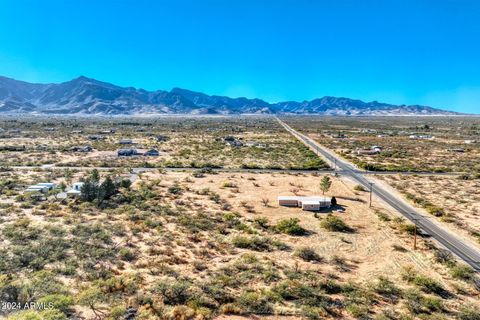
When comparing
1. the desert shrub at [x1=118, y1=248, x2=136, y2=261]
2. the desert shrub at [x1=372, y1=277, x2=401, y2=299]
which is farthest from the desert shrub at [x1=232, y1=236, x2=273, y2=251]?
the desert shrub at [x1=372, y1=277, x2=401, y2=299]

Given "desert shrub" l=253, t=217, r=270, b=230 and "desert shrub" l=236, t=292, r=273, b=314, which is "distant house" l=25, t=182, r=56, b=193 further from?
"desert shrub" l=236, t=292, r=273, b=314

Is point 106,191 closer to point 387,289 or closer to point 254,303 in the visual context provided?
point 254,303

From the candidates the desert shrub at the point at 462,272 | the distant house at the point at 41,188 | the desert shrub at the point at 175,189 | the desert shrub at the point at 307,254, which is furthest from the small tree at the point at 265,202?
the distant house at the point at 41,188

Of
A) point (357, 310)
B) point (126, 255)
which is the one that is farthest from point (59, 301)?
point (357, 310)

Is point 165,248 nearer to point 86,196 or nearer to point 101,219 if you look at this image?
point 101,219

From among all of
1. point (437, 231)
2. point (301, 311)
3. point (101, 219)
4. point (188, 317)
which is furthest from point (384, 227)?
point (101, 219)

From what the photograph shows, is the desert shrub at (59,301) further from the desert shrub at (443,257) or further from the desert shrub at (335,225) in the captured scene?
the desert shrub at (443,257)
